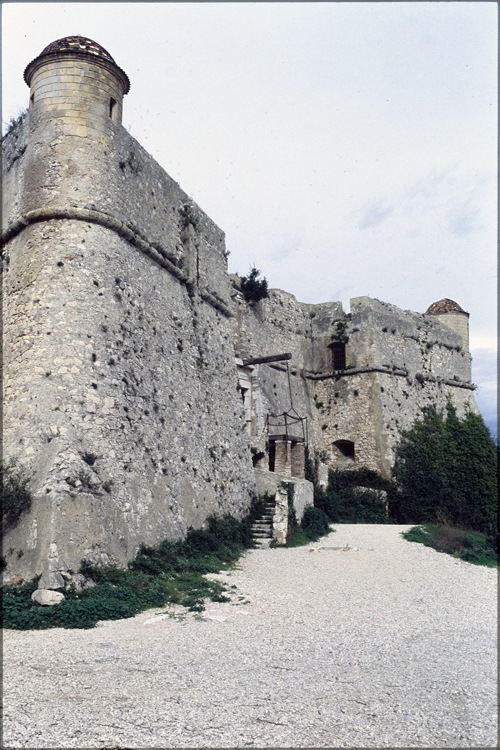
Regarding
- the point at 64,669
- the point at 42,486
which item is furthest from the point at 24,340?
the point at 64,669

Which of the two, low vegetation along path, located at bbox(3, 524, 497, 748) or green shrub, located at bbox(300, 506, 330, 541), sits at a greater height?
low vegetation along path, located at bbox(3, 524, 497, 748)

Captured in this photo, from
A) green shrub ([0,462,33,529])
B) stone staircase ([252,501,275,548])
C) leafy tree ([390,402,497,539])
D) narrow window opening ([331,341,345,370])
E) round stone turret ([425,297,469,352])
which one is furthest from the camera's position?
round stone turret ([425,297,469,352])

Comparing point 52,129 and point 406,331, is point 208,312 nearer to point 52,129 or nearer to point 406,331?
point 52,129

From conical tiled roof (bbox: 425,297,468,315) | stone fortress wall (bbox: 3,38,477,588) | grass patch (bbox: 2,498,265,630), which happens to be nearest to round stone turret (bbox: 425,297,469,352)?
conical tiled roof (bbox: 425,297,468,315)

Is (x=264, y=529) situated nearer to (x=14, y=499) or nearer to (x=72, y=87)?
(x=14, y=499)

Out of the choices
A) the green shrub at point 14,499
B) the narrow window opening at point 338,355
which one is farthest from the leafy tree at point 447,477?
the green shrub at point 14,499

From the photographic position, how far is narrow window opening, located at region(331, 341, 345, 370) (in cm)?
2580

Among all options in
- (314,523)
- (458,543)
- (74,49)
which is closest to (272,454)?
(314,523)

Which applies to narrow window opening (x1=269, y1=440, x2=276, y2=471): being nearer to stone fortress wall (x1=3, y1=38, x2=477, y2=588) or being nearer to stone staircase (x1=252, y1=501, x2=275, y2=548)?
stone fortress wall (x1=3, y1=38, x2=477, y2=588)

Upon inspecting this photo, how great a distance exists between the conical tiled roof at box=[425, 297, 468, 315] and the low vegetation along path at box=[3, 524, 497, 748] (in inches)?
842

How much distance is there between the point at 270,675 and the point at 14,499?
5.01 metres

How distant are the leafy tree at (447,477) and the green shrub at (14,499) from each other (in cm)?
1623

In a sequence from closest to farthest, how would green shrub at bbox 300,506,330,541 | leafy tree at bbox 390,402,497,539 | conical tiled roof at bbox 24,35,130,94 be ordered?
conical tiled roof at bbox 24,35,130,94
green shrub at bbox 300,506,330,541
leafy tree at bbox 390,402,497,539

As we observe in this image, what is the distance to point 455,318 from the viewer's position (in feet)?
95.5
